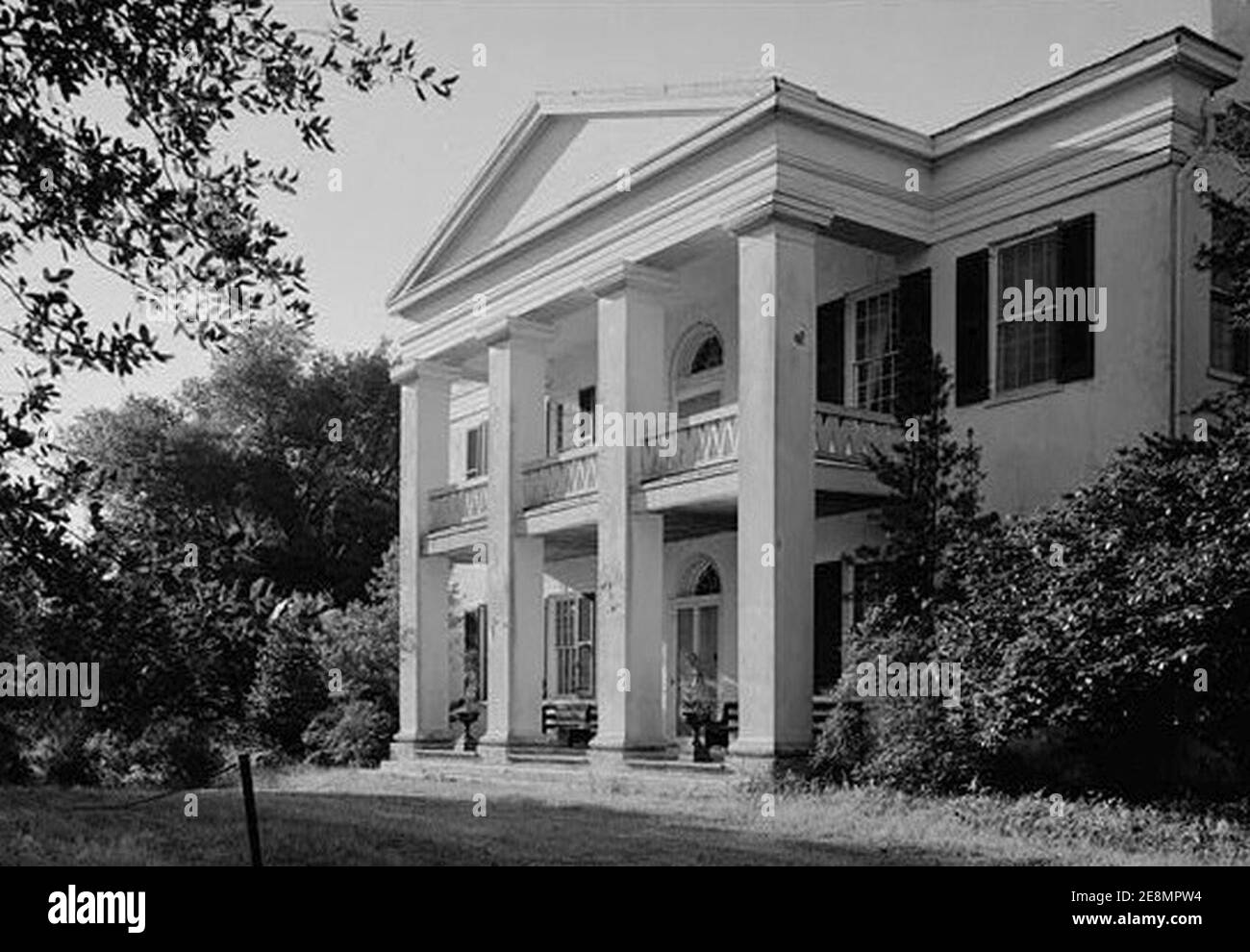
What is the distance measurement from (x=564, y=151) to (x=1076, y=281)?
784 centimetres

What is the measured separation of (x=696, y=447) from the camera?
18.5m

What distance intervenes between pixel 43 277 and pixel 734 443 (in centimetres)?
1277

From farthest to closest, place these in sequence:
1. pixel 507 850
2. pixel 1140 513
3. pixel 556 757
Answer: pixel 556 757 → pixel 1140 513 → pixel 507 850

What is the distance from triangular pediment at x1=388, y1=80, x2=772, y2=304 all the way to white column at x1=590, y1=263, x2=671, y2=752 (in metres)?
1.69

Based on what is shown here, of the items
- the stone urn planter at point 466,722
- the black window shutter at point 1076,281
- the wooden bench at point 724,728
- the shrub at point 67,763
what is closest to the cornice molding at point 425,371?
the stone urn planter at point 466,722

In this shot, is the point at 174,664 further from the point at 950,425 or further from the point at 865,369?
the point at 865,369

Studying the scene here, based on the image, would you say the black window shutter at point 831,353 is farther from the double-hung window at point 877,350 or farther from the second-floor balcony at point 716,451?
the second-floor balcony at point 716,451

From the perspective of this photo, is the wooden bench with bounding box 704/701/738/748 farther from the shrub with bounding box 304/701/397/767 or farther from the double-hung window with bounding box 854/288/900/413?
the shrub with bounding box 304/701/397/767

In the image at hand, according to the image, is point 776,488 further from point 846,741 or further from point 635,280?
point 635,280

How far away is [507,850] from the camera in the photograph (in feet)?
37.7

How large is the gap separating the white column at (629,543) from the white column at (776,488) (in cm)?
222

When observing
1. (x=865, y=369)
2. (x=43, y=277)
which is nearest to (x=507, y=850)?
(x=43, y=277)

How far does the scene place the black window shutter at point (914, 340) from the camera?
16.9m

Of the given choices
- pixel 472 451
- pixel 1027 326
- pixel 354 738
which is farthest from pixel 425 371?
pixel 1027 326
